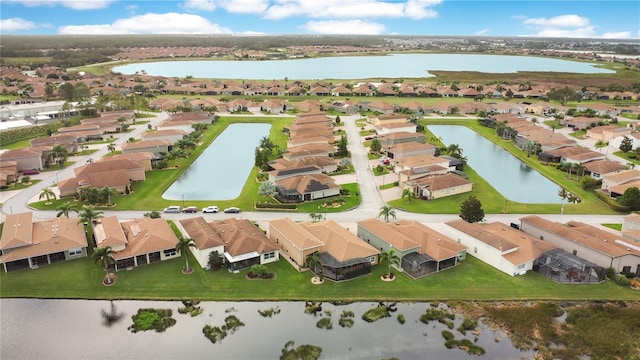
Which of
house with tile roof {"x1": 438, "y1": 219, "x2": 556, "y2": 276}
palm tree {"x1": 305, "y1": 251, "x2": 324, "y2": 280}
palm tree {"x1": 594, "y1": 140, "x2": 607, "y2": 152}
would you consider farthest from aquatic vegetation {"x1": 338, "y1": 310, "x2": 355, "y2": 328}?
palm tree {"x1": 594, "y1": 140, "x2": 607, "y2": 152}

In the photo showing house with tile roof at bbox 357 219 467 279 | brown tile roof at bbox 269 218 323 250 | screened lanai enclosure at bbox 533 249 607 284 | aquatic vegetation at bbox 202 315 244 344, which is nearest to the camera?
aquatic vegetation at bbox 202 315 244 344

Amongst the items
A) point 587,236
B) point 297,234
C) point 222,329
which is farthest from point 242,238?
point 587,236

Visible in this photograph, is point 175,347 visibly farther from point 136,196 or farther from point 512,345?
point 136,196

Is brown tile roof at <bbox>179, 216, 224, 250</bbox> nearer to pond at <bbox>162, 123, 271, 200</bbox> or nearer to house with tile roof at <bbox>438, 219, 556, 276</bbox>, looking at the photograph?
pond at <bbox>162, 123, 271, 200</bbox>

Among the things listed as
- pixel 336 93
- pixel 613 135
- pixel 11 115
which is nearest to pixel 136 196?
pixel 11 115

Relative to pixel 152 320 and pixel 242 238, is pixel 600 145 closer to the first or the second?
pixel 242 238

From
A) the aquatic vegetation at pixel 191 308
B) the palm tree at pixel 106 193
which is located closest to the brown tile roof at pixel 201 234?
the aquatic vegetation at pixel 191 308
